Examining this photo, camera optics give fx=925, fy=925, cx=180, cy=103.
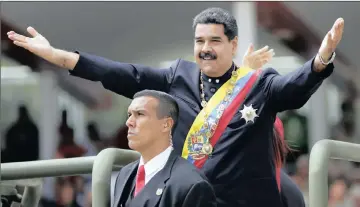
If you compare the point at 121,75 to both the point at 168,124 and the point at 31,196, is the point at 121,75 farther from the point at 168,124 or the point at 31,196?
the point at 31,196

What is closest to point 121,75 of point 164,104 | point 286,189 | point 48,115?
point 164,104

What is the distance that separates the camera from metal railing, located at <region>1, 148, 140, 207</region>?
3.04 meters

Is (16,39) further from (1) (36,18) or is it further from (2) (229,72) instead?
(1) (36,18)

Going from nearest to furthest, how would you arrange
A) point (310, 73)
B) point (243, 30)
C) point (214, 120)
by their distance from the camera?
point (310, 73)
point (214, 120)
point (243, 30)

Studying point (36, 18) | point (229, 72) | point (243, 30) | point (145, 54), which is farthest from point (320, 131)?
point (229, 72)

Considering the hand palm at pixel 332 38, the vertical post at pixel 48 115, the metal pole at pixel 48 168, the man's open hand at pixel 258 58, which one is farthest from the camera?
the vertical post at pixel 48 115

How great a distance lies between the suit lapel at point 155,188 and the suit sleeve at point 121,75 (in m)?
0.29

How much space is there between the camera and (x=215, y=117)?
2.91m

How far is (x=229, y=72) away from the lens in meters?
3.00

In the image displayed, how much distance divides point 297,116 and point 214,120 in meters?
4.29

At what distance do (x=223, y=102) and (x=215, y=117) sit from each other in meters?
0.06

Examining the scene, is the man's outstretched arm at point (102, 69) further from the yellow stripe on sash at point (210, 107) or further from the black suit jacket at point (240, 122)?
the yellow stripe on sash at point (210, 107)

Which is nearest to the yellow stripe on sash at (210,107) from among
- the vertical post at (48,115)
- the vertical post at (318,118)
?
the vertical post at (318,118)

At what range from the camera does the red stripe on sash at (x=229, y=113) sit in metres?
2.88
